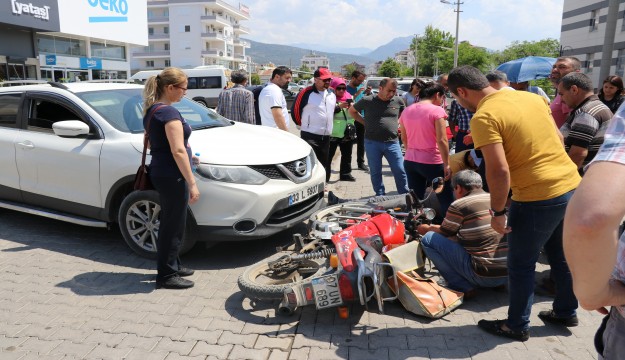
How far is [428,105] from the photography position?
5.30 m

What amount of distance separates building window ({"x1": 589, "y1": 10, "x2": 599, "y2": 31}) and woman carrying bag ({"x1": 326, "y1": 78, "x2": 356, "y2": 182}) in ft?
119

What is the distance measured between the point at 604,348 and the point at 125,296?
348 cm

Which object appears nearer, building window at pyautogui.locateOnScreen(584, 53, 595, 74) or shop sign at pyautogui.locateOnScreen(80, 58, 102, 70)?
shop sign at pyautogui.locateOnScreen(80, 58, 102, 70)

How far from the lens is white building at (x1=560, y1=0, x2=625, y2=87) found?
32500 mm

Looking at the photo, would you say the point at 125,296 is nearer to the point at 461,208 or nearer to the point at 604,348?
the point at 461,208

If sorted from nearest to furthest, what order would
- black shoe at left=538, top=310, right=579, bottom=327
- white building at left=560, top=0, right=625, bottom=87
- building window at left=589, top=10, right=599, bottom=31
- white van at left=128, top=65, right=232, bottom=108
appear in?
black shoe at left=538, top=310, right=579, bottom=327, white van at left=128, top=65, right=232, bottom=108, white building at left=560, top=0, right=625, bottom=87, building window at left=589, top=10, right=599, bottom=31

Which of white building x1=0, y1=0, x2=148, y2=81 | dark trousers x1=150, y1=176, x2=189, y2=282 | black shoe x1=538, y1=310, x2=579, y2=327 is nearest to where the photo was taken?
black shoe x1=538, y1=310, x2=579, y2=327

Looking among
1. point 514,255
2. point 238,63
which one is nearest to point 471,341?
point 514,255

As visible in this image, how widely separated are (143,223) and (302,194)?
152 centimetres

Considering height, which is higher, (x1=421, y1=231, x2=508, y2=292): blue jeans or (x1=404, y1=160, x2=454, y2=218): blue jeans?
(x1=404, y1=160, x2=454, y2=218): blue jeans

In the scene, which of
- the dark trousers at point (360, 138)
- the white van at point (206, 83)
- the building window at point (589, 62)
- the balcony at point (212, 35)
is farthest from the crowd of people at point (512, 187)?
the balcony at point (212, 35)

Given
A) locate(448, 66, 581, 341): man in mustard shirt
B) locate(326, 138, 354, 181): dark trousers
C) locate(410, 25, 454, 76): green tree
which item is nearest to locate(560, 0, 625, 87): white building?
locate(326, 138, 354, 181): dark trousers

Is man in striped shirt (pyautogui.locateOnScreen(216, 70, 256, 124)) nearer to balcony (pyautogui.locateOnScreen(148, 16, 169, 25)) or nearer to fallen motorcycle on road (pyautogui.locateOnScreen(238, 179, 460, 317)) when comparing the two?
fallen motorcycle on road (pyautogui.locateOnScreen(238, 179, 460, 317))

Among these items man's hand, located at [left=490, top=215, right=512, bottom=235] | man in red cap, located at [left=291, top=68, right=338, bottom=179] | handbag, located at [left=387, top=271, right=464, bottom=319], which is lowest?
handbag, located at [left=387, top=271, right=464, bottom=319]
